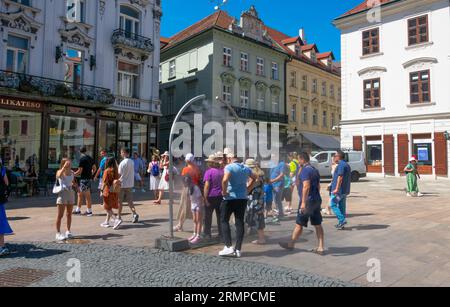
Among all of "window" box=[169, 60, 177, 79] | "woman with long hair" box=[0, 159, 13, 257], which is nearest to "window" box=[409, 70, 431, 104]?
"window" box=[169, 60, 177, 79]

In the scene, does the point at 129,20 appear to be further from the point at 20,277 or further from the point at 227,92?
the point at 20,277

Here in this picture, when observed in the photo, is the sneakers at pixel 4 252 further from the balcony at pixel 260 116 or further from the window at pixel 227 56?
the window at pixel 227 56

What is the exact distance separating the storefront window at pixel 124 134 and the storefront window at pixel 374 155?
18.5m

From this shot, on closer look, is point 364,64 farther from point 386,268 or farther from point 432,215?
point 386,268

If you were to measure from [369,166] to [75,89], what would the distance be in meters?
22.0

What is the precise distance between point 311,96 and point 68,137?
2721 centimetres

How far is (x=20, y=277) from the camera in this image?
4.90 meters

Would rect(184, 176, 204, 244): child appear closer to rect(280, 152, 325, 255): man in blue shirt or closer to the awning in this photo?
rect(280, 152, 325, 255): man in blue shirt

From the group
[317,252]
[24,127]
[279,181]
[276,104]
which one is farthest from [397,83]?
[24,127]

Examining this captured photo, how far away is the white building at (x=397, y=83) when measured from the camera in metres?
25.4

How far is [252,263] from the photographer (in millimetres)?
5566

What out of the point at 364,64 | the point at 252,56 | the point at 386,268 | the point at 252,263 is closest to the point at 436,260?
the point at 386,268

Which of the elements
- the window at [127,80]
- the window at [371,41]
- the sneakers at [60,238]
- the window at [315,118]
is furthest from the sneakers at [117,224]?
the window at [315,118]

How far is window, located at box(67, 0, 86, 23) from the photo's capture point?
20.7 metres
